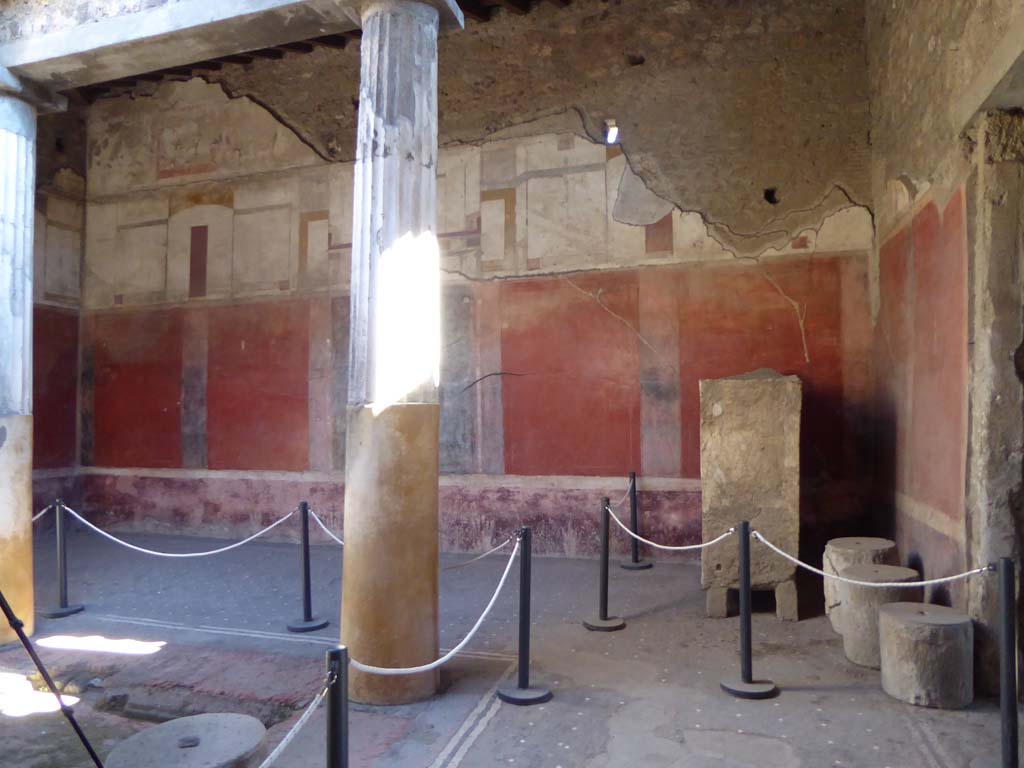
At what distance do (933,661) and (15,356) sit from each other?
217 inches

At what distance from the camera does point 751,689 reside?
3.56 meters

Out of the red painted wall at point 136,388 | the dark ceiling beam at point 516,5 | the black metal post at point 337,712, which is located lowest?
the black metal post at point 337,712

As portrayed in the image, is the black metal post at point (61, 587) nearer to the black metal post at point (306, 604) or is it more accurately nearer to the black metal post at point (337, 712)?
the black metal post at point (306, 604)

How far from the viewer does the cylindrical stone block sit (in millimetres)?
3547

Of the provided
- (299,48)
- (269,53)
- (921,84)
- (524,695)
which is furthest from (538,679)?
(269,53)

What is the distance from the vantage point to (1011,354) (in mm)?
3588

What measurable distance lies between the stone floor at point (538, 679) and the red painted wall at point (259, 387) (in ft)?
Result: 7.32

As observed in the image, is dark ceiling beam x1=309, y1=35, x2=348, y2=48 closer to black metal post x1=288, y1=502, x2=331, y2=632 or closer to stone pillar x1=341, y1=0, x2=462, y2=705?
stone pillar x1=341, y1=0, x2=462, y2=705

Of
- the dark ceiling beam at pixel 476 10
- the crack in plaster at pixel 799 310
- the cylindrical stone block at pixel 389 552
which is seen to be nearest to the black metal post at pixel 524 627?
the cylindrical stone block at pixel 389 552

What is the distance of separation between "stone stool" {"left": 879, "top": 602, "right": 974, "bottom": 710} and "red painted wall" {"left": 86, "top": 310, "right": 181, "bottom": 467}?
7.28 metres

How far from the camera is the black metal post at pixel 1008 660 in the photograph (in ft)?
8.70

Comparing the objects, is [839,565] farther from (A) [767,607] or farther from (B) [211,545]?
(B) [211,545]

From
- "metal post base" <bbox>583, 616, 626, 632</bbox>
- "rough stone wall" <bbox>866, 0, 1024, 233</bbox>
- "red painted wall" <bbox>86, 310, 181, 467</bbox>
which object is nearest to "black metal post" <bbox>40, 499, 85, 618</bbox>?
"red painted wall" <bbox>86, 310, 181, 467</bbox>

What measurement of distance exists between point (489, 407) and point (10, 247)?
12.9 ft
